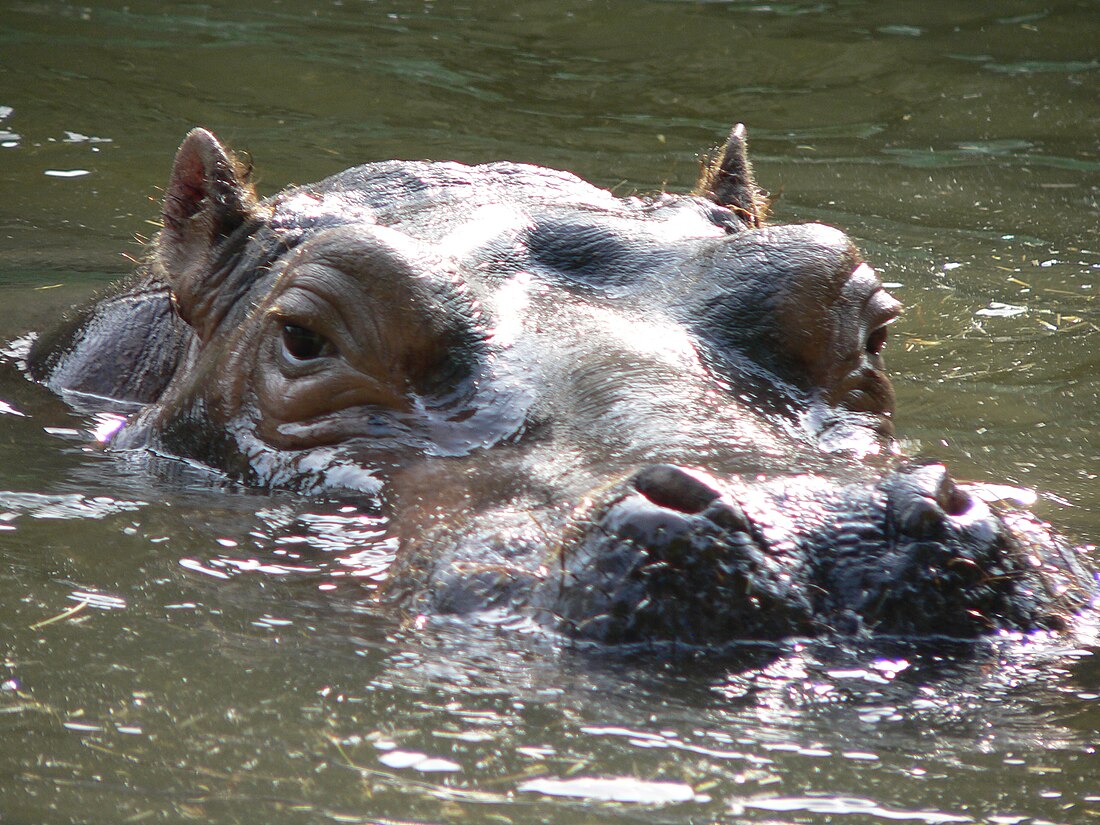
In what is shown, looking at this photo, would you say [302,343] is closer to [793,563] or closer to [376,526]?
[376,526]

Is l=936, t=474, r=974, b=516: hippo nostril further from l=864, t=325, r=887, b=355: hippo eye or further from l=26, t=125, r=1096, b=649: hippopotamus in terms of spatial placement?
l=864, t=325, r=887, b=355: hippo eye

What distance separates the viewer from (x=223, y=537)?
3967mm

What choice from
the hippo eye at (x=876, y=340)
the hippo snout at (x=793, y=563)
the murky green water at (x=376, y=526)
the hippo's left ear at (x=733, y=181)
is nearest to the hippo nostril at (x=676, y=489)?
the hippo snout at (x=793, y=563)

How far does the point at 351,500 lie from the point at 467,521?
2.22 feet

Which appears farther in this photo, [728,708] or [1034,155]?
[1034,155]

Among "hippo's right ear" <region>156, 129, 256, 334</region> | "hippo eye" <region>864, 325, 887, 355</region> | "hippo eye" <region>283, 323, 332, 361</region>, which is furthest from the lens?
Answer: "hippo's right ear" <region>156, 129, 256, 334</region>

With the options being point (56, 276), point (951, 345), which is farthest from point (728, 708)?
point (56, 276)

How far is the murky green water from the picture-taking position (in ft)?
8.64

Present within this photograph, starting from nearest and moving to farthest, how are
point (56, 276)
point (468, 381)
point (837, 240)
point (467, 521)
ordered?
point (467, 521) → point (468, 381) → point (837, 240) → point (56, 276)

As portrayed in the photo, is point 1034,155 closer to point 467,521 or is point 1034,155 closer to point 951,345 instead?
point 951,345

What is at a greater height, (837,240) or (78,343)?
(837,240)

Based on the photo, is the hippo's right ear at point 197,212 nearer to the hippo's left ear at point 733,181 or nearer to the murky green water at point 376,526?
the murky green water at point 376,526

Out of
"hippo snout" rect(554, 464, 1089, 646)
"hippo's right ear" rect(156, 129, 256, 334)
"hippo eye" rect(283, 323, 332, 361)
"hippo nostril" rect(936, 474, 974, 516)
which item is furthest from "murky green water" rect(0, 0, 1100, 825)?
"hippo's right ear" rect(156, 129, 256, 334)

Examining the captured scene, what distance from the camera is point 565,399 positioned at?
3.71m
